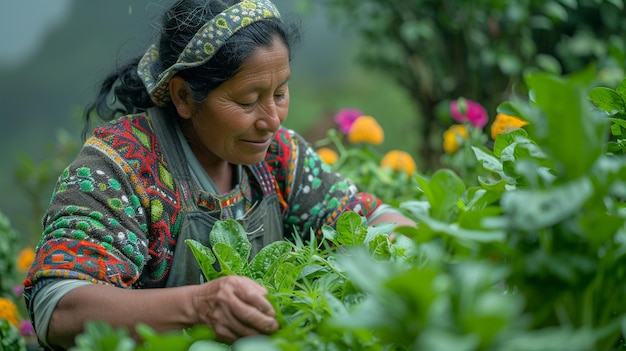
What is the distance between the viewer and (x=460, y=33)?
346cm

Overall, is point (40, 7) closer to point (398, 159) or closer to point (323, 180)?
point (398, 159)

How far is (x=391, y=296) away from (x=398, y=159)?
1.85 meters

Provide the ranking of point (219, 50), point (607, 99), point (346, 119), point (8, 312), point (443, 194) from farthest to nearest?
point (346, 119)
point (8, 312)
point (219, 50)
point (607, 99)
point (443, 194)

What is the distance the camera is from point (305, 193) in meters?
1.82

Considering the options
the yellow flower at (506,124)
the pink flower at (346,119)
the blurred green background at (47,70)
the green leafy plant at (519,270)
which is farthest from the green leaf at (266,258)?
the blurred green background at (47,70)

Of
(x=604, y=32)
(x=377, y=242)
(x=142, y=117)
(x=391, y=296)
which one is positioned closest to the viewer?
(x=391, y=296)

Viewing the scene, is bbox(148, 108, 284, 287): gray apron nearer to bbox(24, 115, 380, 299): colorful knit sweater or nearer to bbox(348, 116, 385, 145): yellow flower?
bbox(24, 115, 380, 299): colorful knit sweater

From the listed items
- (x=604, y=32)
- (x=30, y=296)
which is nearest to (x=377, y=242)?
(x=30, y=296)

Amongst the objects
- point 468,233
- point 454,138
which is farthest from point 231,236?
point 454,138

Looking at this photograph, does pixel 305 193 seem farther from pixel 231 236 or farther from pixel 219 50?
pixel 231 236

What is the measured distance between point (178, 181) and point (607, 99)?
2.70ft

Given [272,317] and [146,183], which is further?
[146,183]

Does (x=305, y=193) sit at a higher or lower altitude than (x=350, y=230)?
lower

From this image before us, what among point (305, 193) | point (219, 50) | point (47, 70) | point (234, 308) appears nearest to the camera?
point (234, 308)
